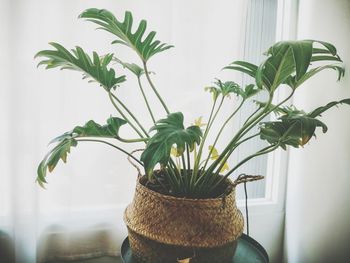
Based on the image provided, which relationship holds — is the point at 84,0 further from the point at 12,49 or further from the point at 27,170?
the point at 27,170

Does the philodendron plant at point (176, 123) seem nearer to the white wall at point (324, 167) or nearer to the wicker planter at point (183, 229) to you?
the wicker planter at point (183, 229)

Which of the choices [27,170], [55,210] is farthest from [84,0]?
[55,210]

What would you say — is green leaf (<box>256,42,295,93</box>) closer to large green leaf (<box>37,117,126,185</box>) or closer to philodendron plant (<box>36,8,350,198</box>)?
philodendron plant (<box>36,8,350,198</box>)

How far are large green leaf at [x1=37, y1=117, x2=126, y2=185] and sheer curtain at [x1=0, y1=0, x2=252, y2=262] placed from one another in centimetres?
33

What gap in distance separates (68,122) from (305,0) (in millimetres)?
1049

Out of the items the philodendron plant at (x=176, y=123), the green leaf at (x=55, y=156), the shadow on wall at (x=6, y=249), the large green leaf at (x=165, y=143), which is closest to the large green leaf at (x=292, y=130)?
the philodendron plant at (x=176, y=123)

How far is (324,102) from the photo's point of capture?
50.6 inches

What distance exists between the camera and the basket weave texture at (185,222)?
Answer: 2.59 feet

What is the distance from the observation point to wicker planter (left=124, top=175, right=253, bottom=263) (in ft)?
2.59

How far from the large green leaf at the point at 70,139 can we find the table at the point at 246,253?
1.08 ft

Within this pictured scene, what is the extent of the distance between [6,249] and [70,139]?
0.59 m

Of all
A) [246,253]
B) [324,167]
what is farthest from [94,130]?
[324,167]

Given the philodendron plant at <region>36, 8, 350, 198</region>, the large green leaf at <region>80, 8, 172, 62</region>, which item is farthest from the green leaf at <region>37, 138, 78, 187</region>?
the large green leaf at <region>80, 8, 172, 62</region>

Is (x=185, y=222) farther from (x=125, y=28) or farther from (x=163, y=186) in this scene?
(x=125, y=28)
